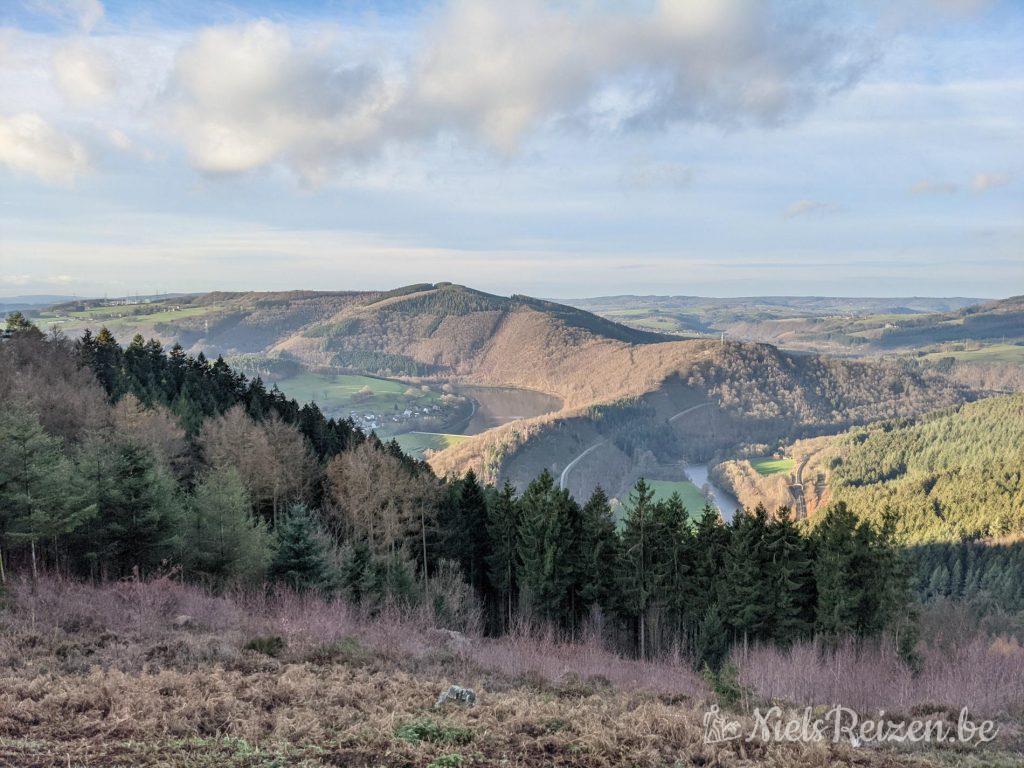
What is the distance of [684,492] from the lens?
148000 mm

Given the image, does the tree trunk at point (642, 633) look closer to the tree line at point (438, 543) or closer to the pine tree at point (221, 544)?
the tree line at point (438, 543)

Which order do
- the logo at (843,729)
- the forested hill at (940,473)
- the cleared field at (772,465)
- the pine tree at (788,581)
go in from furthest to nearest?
the cleared field at (772,465)
the forested hill at (940,473)
the pine tree at (788,581)
the logo at (843,729)

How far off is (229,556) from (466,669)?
15539 mm

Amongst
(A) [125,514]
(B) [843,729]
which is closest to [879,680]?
(B) [843,729]

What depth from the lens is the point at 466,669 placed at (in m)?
15.3

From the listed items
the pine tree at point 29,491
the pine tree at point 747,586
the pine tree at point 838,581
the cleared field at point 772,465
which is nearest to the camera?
the pine tree at point 29,491

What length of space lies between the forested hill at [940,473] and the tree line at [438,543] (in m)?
39.2

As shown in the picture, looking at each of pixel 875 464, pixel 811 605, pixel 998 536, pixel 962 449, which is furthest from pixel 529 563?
pixel 962 449

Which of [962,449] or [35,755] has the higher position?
[35,755]

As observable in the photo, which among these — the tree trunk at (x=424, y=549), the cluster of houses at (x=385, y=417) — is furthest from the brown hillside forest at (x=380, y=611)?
the cluster of houses at (x=385, y=417)

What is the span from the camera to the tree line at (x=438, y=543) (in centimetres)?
2519

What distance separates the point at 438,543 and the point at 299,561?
48.3 ft

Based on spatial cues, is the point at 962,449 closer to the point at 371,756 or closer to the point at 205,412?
the point at 205,412

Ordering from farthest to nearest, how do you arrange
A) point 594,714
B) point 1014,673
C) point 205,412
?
point 205,412 → point 1014,673 → point 594,714
